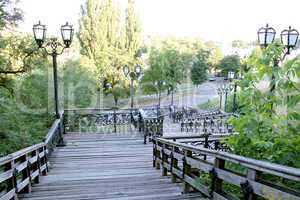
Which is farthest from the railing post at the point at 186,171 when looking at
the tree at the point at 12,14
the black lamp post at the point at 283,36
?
the tree at the point at 12,14

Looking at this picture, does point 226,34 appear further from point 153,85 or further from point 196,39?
point 153,85

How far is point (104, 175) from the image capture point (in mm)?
6316

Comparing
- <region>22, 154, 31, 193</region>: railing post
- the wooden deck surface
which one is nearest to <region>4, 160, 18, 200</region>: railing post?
the wooden deck surface

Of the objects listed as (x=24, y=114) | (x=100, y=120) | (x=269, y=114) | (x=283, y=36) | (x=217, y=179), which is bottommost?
(x=100, y=120)

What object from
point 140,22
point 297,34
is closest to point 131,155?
point 297,34

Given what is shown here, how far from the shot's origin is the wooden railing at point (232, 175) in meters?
2.45

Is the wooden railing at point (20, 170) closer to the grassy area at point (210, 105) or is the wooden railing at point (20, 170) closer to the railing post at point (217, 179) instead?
the railing post at point (217, 179)

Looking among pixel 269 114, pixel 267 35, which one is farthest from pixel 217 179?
pixel 267 35

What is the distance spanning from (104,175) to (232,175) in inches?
141

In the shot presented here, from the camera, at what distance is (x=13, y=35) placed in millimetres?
8961

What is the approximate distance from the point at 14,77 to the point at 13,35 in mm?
1213

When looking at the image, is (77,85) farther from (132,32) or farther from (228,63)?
(228,63)

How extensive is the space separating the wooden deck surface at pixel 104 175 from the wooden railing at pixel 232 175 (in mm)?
328

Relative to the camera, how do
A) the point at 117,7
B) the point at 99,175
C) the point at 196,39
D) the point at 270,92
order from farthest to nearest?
the point at 196,39 < the point at 117,7 < the point at 99,175 < the point at 270,92
